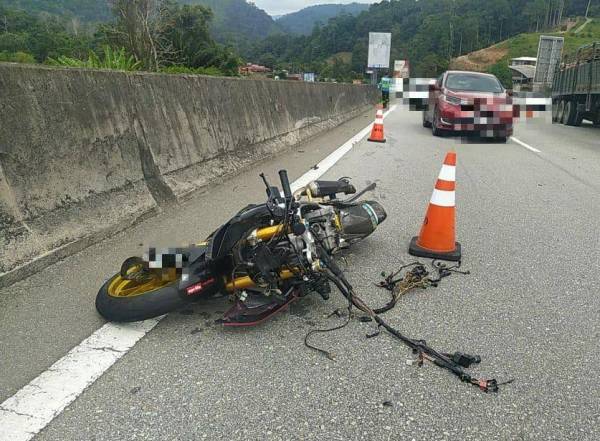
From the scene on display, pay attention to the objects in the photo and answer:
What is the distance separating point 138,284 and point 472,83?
457 inches

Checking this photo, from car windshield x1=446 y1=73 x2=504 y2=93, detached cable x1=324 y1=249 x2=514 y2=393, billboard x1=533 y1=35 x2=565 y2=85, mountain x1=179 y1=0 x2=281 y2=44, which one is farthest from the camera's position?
mountain x1=179 y1=0 x2=281 y2=44

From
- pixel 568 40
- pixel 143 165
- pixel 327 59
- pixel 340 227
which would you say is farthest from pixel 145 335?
pixel 327 59

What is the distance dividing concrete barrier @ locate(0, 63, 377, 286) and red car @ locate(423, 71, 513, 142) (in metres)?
7.02

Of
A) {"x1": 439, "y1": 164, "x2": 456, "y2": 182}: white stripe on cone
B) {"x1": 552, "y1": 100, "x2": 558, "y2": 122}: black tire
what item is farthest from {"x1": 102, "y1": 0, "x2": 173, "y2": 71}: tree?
{"x1": 552, "y1": 100, "x2": 558, "y2": 122}: black tire

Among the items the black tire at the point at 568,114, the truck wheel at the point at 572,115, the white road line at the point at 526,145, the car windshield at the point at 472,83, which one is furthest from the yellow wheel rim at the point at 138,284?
the black tire at the point at 568,114

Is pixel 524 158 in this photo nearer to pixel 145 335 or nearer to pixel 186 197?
pixel 186 197

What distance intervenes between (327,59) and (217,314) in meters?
133

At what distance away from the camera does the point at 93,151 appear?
416cm

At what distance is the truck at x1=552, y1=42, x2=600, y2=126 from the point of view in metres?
14.7

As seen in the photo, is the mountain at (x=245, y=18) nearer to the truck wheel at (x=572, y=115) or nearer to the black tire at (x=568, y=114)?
the black tire at (x=568, y=114)

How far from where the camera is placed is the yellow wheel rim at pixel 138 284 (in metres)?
3.02

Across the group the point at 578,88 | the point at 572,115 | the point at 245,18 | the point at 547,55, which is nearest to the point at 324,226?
the point at 578,88

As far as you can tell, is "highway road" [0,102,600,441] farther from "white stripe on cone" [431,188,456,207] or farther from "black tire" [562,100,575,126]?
"black tire" [562,100,575,126]

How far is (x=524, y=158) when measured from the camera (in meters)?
9.54
